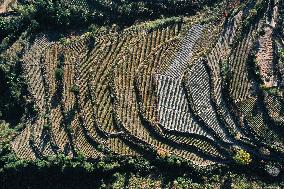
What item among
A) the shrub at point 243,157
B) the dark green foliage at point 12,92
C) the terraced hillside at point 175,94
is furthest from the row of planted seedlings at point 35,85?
the shrub at point 243,157

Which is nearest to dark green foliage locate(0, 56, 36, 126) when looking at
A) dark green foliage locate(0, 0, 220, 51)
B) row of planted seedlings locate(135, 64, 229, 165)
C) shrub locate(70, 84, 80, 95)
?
dark green foliage locate(0, 0, 220, 51)

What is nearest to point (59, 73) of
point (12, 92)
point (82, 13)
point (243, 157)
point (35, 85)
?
point (35, 85)

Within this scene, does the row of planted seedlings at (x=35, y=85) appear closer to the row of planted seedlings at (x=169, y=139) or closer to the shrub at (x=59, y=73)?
the shrub at (x=59, y=73)

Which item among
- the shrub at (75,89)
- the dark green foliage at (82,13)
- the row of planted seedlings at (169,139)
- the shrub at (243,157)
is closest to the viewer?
the shrub at (243,157)

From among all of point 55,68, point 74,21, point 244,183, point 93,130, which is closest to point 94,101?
point 93,130

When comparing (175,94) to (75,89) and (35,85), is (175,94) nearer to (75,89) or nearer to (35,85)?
(75,89)

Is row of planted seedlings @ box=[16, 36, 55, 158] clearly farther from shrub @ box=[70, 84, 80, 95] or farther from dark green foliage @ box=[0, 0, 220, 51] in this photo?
shrub @ box=[70, 84, 80, 95]
